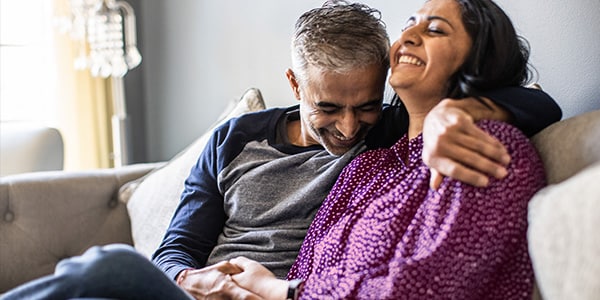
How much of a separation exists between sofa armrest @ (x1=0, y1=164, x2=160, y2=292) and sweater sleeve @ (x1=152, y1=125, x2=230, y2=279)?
46cm

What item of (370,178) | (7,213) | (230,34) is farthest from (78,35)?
(370,178)

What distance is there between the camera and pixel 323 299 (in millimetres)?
1208

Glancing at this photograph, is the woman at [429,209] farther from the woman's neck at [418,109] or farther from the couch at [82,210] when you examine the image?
the couch at [82,210]

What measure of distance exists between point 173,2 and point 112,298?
2043 millimetres

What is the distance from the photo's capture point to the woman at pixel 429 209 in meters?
1.07

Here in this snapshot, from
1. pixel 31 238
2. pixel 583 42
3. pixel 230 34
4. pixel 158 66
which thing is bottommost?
pixel 31 238

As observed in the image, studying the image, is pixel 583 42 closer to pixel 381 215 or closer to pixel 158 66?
pixel 381 215

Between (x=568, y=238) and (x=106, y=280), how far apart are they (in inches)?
25.8

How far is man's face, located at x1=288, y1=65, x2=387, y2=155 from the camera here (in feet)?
4.77

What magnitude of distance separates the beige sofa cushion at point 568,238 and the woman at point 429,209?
0.21 feet

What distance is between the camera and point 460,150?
1.10 meters

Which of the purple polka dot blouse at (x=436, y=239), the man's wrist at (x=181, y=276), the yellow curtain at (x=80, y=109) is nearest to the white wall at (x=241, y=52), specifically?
the yellow curtain at (x=80, y=109)

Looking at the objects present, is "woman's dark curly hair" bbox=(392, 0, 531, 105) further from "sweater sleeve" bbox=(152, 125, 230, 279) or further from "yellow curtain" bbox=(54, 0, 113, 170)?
"yellow curtain" bbox=(54, 0, 113, 170)

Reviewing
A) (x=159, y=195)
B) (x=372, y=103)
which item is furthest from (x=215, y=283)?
(x=159, y=195)
